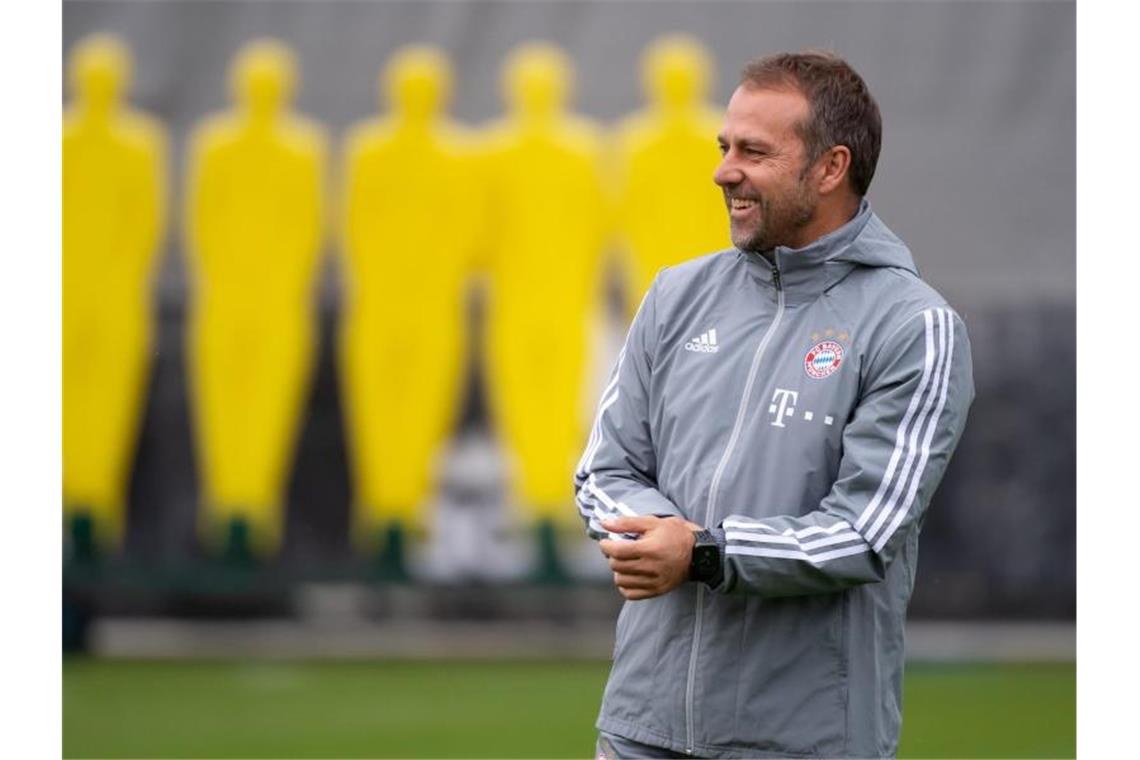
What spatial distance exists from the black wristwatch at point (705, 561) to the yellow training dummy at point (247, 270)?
4.51m

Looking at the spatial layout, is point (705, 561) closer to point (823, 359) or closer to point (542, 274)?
point (823, 359)

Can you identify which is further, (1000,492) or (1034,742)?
(1000,492)

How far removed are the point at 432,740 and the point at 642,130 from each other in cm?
237

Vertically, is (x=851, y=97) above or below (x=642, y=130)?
below

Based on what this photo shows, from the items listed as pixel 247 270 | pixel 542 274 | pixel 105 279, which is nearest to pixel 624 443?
pixel 542 274

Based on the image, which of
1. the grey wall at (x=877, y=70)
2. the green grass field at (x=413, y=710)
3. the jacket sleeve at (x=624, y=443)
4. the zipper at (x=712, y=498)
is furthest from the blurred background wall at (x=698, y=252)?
the zipper at (x=712, y=498)

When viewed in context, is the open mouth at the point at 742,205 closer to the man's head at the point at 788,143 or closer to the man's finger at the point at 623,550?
the man's head at the point at 788,143

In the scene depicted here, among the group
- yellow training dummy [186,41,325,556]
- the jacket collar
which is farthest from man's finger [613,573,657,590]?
yellow training dummy [186,41,325,556]

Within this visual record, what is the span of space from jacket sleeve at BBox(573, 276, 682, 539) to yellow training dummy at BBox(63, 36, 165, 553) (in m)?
4.36

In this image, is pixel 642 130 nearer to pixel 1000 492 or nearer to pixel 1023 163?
pixel 1023 163

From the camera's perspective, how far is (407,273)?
→ 6.11m

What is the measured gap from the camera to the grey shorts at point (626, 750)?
195cm

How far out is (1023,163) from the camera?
5891 millimetres
